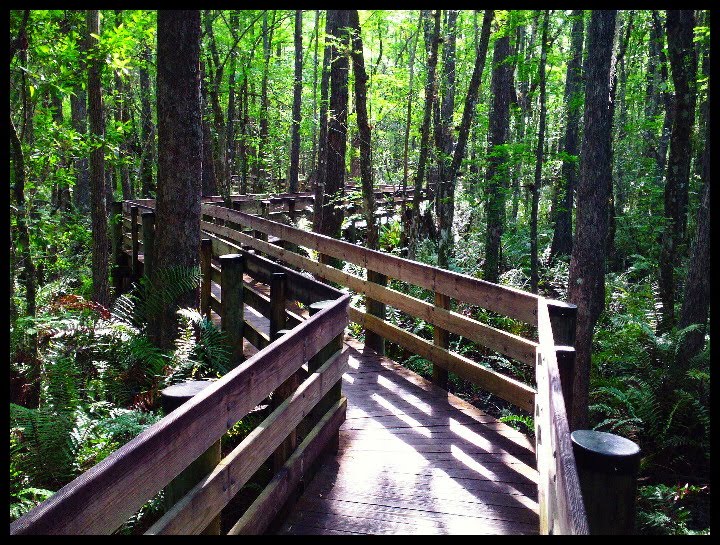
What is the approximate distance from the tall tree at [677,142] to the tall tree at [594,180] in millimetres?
2707

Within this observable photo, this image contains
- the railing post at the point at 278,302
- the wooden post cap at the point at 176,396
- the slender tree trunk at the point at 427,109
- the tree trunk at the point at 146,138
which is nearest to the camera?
the wooden post cap at the point at 176,396

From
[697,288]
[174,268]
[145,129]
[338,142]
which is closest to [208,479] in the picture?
[174,268]

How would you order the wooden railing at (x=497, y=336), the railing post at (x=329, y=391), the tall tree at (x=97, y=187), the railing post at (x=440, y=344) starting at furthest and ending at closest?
the tall tree at (x=97, y=187)
the railing post at (x=440, y=344)
the railing post at (x=329, y=391)
the wooden railing at (x=497, y=336)

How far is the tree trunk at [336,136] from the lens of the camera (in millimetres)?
14047

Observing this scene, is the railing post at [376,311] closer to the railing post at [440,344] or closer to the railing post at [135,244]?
the railing post at [440,344]

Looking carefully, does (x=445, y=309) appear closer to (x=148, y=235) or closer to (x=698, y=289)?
(x=698, y=289)

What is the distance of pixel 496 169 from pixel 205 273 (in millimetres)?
8170

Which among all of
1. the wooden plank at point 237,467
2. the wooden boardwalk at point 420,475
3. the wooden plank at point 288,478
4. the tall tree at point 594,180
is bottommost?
the wooden boardwalk at point 420,475

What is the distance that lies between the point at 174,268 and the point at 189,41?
2.87 metres

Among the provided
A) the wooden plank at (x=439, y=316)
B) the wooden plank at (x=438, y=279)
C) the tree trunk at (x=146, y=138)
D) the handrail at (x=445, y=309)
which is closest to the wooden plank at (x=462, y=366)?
the handrail at (x=445, y=309)

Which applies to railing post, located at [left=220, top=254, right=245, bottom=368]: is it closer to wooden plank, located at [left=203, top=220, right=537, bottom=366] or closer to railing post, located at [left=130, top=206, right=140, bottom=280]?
wooden plank, located at [left=203, top=220, right=537, bottom=366]
